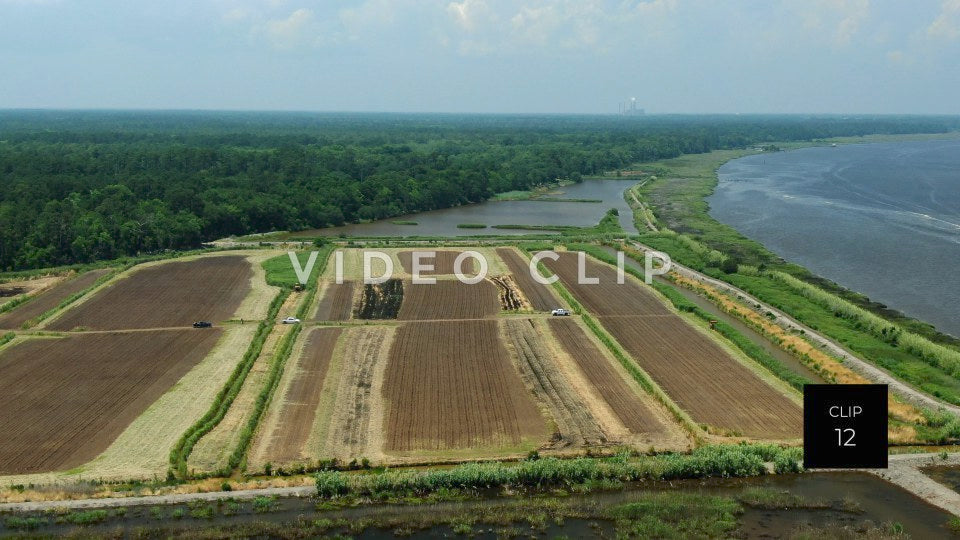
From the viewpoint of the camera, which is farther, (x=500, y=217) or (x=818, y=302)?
(x=500, y=217)

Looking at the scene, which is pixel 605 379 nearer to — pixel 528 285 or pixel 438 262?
pixel 528 285

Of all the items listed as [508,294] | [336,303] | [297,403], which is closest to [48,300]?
[336,303]

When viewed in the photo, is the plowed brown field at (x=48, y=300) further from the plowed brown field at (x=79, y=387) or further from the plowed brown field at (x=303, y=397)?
the plowed brown field at (x=303, y=397)

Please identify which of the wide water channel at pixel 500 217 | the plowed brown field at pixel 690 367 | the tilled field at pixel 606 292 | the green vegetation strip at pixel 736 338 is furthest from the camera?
the wide water channel at pixel 500 217

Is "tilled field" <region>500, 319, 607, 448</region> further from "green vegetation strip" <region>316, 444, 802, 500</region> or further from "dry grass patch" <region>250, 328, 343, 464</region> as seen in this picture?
"dry grass patch" <region>250, 328, 343, 464</region>

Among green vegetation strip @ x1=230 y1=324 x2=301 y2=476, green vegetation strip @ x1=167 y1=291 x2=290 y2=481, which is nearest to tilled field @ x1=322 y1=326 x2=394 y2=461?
green vegetation strip @ x1=230 y1=324 x2=301 y2=476

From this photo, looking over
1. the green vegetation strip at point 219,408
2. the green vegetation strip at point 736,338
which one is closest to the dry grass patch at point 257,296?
the green vegetation strip at point 219,408
